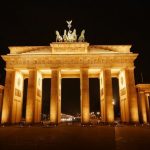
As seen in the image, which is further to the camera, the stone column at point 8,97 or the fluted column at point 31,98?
the fluted column at point 31,98

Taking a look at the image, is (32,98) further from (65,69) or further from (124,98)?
(124,98)

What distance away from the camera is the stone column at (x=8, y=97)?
40.1 m

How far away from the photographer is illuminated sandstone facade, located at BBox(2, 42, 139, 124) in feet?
134

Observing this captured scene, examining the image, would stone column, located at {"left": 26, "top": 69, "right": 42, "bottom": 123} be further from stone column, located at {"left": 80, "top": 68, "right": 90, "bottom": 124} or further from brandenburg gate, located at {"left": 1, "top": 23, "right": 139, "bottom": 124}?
stone column, located at {"left": 80, "top": 68, "right": 90, "bottom": 124}

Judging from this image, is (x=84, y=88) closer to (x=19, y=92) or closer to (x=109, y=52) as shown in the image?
(x=109, y=52)

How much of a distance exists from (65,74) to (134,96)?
17.2m

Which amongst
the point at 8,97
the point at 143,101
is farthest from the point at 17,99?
the point at 143,101

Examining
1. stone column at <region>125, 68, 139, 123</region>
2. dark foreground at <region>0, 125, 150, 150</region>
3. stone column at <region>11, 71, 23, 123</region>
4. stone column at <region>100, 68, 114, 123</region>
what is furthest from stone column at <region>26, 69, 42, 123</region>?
dark foreground at <region>0, 125, 150, 150</region>

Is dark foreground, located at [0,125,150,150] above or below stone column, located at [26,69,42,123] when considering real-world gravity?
below

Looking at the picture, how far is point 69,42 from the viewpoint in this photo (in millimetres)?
44656

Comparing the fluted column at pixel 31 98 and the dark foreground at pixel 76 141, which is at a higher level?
the fluted column at pixel 31 98

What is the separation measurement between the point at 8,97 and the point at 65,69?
13080mm

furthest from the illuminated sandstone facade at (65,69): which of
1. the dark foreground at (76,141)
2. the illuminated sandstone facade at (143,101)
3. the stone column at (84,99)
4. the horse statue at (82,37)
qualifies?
the dark foreground at (76,141)

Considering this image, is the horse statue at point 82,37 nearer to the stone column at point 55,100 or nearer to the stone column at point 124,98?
the stone column at point 55,100
